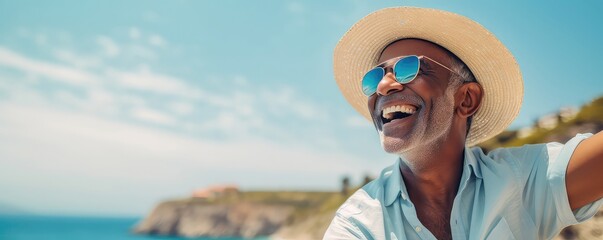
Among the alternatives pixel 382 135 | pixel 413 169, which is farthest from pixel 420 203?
pixel 382 135

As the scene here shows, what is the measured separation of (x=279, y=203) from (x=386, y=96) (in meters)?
101

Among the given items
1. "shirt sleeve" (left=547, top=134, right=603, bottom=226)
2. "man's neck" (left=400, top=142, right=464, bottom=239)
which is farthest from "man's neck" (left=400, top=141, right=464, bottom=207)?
"shirt sleeve" (left=547, top=134, right=603, bottom=226)

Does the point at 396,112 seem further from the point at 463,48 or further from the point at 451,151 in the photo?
the point at 463,48

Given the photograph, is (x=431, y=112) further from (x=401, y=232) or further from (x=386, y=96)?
(x=401, y=232)

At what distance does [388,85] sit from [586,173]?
1.20m

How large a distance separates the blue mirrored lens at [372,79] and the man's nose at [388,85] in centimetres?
5

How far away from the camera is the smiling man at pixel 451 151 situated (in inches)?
104

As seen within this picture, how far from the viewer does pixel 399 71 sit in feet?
10.6

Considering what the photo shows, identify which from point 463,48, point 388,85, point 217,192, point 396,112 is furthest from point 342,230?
point 217,192

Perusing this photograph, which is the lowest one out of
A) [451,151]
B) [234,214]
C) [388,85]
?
[234,214]

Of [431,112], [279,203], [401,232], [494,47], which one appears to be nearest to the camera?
[401,232]

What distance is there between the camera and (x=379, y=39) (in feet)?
12.6

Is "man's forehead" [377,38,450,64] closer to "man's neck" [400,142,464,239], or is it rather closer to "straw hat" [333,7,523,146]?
"straw hat" [333,7,523,146]

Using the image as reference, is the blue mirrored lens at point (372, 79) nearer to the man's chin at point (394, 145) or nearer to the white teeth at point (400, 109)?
the white teeth at point (400, 109)
